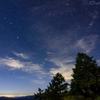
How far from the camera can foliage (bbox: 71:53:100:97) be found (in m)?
15.7

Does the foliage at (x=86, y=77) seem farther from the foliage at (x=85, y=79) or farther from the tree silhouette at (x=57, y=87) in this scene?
the tree silhouette at (x=57, y=87)

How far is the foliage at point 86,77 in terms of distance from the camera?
15.7 metres

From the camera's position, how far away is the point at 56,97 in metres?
23.0

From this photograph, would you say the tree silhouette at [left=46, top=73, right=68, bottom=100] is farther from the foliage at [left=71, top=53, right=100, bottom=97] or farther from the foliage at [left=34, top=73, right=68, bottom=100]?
the foliage at [left=71, top=53, right=100, bottom=97]

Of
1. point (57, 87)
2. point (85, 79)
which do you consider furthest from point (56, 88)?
point (85, 79)

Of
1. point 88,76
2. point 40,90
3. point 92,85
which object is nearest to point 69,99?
point 88,76

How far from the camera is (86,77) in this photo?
1583cm

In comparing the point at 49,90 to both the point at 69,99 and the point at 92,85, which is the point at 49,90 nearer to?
the point at 92,85

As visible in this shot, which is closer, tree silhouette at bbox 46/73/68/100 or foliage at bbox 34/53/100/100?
foliage at bbox 34/53/100/100

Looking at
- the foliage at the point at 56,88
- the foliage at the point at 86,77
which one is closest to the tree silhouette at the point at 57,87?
the foliage at the point at 56,88

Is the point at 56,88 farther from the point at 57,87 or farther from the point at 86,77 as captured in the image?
the point at 86,77

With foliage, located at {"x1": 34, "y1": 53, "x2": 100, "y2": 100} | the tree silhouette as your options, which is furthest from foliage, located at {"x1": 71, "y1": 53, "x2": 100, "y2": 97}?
the tree silhouette

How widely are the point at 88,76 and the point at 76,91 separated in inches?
166

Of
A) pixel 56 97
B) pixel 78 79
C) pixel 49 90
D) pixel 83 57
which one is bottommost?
pixel 56 97
